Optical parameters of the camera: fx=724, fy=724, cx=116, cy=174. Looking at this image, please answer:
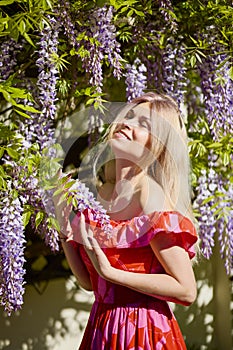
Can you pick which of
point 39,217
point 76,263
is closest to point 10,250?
point 39,217

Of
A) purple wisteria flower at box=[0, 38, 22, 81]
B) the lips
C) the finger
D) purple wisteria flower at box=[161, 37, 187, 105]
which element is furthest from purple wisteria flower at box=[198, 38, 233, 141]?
the finger

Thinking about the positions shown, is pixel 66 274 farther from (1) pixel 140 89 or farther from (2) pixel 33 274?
(1) pixel 140 89

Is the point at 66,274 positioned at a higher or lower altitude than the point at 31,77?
lower

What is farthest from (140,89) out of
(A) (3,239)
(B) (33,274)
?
(B) (33,274)

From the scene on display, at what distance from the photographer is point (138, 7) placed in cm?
306

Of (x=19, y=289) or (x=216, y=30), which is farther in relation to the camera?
(x=216, y=30)

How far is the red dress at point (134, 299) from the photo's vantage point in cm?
210

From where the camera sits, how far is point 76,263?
7.37ft

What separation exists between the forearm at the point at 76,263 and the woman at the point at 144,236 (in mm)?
17

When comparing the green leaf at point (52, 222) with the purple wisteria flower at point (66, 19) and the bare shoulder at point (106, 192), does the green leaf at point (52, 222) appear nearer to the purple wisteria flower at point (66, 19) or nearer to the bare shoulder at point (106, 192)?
the bare shoulder at point (106, 192)

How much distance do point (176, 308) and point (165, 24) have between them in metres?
1.75

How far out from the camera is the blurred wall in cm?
372

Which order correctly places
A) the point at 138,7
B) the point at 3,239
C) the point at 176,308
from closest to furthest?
the point at 3,239 → the point at 138,7 → the point at 176,308

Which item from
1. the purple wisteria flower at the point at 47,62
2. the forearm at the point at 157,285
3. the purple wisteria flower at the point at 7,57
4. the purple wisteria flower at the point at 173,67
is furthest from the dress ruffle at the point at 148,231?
the purple wisteria flower at the point at 173,67
